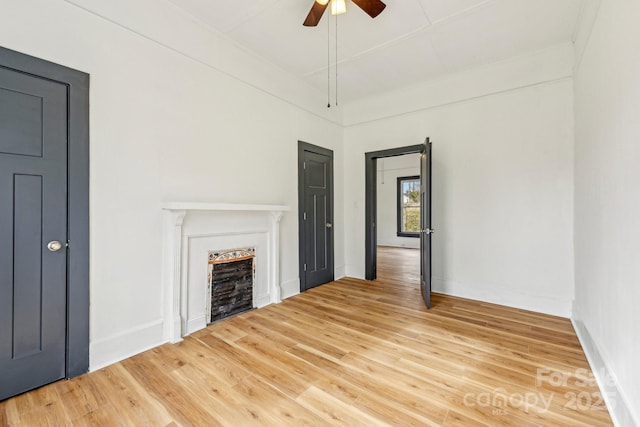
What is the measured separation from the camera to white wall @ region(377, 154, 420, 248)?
29.5 ft

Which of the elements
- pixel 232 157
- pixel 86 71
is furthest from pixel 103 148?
pixel 232 157

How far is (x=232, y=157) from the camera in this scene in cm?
318

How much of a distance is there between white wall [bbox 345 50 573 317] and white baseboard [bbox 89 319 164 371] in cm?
353

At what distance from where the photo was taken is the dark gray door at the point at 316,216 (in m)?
4.15

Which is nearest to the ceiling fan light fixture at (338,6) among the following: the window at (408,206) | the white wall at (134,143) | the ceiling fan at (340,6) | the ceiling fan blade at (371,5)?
the ceiling fan at (340,6)

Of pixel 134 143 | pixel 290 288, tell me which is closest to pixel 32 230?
pixel 134 143

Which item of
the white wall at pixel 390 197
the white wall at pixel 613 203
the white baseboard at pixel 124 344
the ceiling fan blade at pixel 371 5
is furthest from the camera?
the white wall at pixel 390 197

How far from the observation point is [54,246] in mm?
1998

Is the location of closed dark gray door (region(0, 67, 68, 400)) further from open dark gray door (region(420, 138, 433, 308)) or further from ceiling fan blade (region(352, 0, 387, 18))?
open dark gray door (region(420, 138, 433, 308))

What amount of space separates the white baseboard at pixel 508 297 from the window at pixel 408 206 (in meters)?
5.05

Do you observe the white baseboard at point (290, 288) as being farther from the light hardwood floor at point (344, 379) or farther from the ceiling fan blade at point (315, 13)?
the ceiling fan blade at point (315, 13)

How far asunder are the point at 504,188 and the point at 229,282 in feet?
11.6

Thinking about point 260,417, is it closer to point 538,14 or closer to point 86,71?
point 86,71

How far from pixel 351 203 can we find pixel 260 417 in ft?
12.2
